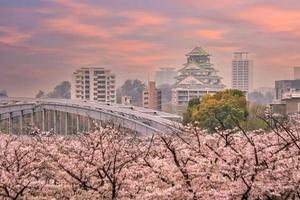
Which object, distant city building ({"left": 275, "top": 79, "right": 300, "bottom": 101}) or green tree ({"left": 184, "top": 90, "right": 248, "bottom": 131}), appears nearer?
green tree ({"left": 184, "top": 90, "right": 248, "bottom": 131})

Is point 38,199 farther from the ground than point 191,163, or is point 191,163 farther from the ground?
point 191,163

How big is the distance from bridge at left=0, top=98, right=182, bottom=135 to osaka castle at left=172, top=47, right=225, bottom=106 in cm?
5611

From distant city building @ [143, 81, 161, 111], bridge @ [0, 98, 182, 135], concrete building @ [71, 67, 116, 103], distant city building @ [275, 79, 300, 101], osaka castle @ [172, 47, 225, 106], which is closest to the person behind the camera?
bridge @ [0, 98, 182, 135]

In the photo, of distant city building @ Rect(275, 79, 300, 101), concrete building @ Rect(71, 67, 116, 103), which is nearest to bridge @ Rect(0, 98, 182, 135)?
concrete building @ Rect(71, 67, 116, 103)

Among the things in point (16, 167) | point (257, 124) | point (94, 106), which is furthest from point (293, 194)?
point (94, 106)

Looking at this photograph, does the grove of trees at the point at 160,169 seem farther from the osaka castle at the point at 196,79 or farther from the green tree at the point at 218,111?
the osaka castle at the point at 196,79

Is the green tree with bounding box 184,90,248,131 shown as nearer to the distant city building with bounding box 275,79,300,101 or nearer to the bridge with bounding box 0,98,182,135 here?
the bridge with bounding box 0,98,182,135

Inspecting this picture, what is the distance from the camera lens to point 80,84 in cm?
12031

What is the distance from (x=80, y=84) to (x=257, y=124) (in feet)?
283

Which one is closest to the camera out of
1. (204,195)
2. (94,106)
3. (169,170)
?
(204,195)

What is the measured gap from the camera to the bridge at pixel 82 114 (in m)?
45.9

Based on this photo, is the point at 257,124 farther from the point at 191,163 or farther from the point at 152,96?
the point at 152,96

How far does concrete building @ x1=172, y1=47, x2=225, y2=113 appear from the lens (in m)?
132

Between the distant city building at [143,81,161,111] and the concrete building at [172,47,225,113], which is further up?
the concrete building at [172,47,225,113]
